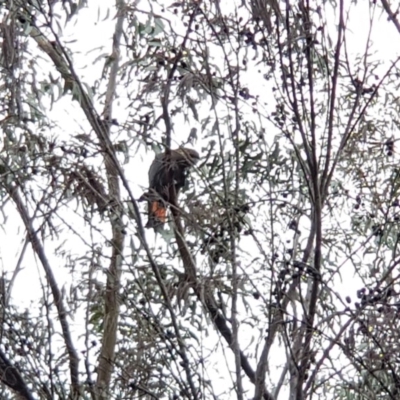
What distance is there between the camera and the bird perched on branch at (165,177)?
263 cm

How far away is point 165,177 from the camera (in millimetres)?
2863

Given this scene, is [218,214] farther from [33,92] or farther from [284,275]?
[33,92]

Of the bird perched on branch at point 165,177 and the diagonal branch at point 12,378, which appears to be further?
the bird perched on branch at point 165,177

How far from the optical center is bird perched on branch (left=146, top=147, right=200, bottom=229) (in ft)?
8.64

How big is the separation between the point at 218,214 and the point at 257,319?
42 cm

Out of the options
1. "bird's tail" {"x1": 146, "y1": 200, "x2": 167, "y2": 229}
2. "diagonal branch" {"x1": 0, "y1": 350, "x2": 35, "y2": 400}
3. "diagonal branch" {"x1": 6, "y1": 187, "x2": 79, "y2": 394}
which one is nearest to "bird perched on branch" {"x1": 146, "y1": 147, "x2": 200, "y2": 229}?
"bird's tail" {"x1": 146, "y1": 200, "x2": 167, "y2": 229}

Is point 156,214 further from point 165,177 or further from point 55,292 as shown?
point 55,292

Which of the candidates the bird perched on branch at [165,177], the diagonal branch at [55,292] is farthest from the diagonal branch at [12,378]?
the bird perched on branch at [165,177]

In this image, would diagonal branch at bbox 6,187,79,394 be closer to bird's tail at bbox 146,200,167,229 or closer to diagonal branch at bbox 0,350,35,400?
diagonal branch at bbox 0,350,35,400

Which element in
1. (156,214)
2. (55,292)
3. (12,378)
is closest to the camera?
(12,378)

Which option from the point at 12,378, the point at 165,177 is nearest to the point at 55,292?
the point at 12,378

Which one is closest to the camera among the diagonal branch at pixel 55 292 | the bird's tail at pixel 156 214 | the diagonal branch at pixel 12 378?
the diagonal branch at pixel 12 378

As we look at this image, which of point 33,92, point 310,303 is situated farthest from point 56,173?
point 33,92

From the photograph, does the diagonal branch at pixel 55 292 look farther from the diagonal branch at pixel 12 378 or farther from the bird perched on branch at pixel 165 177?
the bird perched on branch at pixel 165 177
